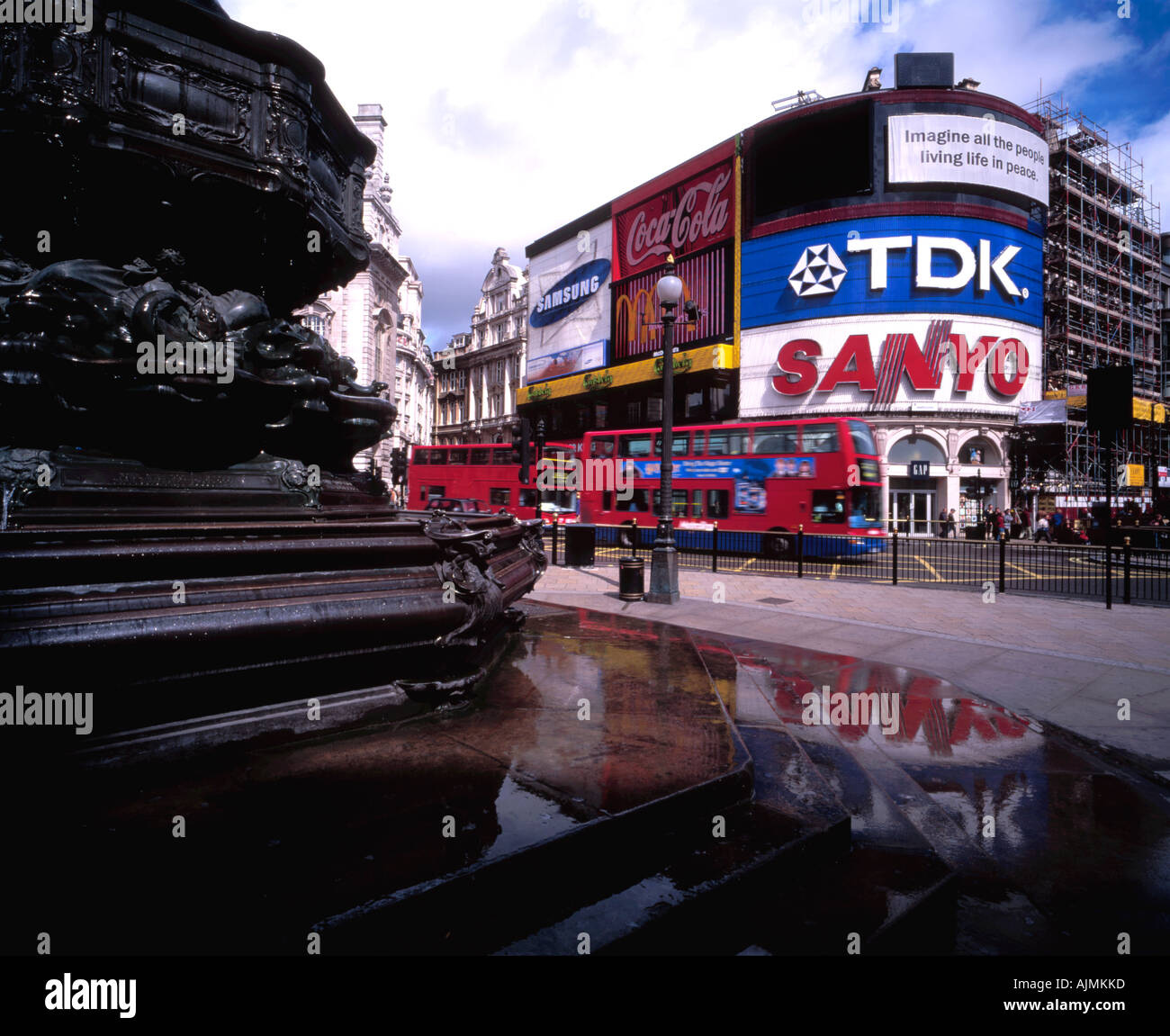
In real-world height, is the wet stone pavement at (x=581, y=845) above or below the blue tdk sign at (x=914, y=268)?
below

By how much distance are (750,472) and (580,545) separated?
6.52m

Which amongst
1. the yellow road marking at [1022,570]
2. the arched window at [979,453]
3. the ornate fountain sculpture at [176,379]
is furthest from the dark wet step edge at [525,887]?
the arched window at [979,453]

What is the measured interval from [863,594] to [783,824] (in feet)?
33.9

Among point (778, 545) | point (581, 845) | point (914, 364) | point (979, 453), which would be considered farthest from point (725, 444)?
point (979, 453)

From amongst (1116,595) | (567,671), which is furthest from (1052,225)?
(567,671)

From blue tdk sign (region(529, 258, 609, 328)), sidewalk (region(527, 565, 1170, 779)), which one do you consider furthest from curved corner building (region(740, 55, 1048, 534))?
sidewalk (region(527, 565, 1170, 779))

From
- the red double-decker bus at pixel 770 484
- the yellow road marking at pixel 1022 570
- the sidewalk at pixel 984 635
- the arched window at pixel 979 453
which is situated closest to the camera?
the sidewalk at pixel 984 635

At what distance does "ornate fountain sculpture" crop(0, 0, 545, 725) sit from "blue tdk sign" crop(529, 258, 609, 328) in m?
41.4

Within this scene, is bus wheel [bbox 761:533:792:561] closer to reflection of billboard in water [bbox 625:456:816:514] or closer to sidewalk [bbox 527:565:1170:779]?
reflection of billboard in water [bbox 625:456:816:514]

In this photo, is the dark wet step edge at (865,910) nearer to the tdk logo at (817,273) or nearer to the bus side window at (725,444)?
the bus side window at (725,444)

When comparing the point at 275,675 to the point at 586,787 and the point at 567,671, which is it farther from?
the point at 567,671

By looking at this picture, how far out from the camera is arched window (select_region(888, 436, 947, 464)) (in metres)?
31.3

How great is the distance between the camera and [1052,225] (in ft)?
134

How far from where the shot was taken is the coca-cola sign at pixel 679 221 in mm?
35594
